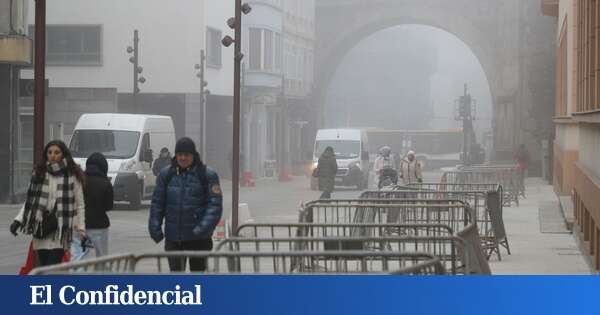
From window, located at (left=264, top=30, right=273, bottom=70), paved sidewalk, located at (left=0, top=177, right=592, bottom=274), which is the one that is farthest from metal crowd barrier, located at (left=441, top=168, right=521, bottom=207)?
window, located at (left=264, top=30, right=273, bottom=70)

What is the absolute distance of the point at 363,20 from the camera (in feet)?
257

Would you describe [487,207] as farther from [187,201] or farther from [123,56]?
[123,56]

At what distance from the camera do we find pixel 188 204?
12555 millimetres

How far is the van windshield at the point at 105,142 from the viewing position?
3531 centimetres

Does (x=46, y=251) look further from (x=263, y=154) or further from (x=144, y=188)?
(x=263, y=154)

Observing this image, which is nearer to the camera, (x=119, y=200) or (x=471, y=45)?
(x=119, y=200)

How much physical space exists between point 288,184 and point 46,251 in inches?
1772

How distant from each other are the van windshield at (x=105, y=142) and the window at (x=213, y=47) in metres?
21.4

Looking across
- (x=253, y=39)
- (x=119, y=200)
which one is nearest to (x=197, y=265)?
(x=119, y=200)

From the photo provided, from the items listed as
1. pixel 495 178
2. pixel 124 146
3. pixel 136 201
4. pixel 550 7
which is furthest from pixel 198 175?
pixel 550 7

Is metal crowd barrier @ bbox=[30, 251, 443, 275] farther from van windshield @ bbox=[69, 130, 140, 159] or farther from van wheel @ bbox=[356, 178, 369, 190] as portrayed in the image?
van wheel @ bbox=[356, 178, 369, 190]

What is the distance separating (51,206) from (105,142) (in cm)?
2257

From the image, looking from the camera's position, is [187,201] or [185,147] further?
[187,201]

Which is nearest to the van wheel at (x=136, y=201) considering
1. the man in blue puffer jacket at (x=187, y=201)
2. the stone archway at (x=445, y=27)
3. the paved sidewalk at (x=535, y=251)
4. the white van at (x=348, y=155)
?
the paved sidewalk at (x=535, y=251)
